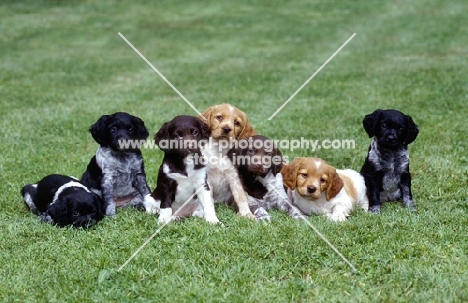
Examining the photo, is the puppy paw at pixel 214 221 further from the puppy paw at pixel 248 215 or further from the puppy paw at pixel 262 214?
the puppy paw at pixel 262 214

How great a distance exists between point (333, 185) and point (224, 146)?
163 cm

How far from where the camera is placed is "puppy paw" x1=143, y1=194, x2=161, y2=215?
877cm

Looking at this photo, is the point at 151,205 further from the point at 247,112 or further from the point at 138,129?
the point at 247,112

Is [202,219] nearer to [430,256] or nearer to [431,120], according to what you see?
[430,256]

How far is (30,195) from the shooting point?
372 inches

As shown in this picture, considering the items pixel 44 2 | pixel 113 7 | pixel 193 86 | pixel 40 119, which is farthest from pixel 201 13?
pixel 40 119

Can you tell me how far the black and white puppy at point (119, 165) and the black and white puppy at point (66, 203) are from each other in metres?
0.24

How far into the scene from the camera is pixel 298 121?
14688mm

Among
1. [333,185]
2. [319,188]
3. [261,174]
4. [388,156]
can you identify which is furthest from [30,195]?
[388,156]

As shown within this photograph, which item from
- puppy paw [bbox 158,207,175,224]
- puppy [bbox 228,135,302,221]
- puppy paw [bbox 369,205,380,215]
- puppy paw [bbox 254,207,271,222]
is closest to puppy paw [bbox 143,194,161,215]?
puppy paw [bbox 158,207,175,224]

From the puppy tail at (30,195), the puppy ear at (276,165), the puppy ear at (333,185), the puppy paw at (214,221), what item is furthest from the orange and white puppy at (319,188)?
the puppy tail at (30,195)

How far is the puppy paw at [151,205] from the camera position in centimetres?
877

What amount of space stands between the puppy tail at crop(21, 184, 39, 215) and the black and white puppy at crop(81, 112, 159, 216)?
0.76 meters

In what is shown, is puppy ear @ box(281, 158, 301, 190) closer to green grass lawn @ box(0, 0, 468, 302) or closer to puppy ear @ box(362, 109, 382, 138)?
green grass lawn @ box(0, 0, 468, 302)
